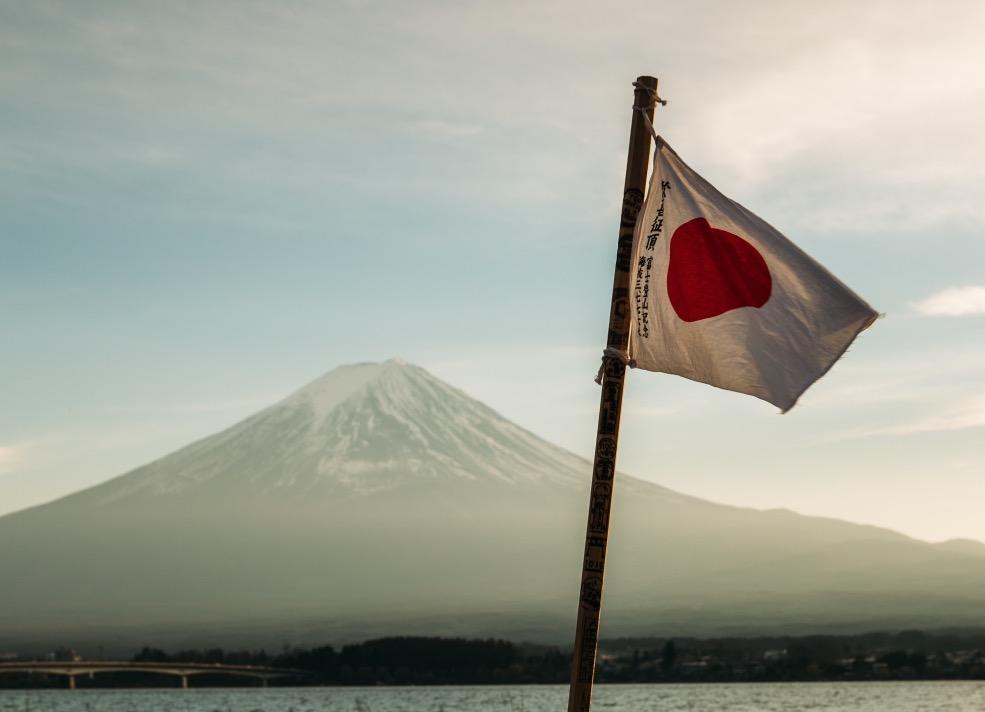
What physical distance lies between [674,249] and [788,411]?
3.76ft

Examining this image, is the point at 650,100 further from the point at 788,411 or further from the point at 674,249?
the point at 788,411

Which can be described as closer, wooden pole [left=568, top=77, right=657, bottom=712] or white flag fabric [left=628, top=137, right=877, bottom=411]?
wooden pole [left=568, top=77, right=657, bottom=712]

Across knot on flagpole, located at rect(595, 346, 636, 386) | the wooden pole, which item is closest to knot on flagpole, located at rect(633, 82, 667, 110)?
the wooden pole

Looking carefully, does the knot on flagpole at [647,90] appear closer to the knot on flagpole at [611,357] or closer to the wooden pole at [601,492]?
the wooden pole at [601,492]

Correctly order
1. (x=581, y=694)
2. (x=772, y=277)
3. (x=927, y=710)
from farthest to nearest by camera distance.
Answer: (x=927, y=710)
(x=772, y=277)
(x=581, y=694)

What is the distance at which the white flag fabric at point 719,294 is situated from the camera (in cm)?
770

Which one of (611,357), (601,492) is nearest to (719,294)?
(611,357)

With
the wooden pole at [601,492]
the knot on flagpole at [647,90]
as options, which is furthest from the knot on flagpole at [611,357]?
the knot on flagpole at [647,90]

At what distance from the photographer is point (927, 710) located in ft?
299

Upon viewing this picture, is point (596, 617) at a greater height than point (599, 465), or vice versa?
point (599, 465)

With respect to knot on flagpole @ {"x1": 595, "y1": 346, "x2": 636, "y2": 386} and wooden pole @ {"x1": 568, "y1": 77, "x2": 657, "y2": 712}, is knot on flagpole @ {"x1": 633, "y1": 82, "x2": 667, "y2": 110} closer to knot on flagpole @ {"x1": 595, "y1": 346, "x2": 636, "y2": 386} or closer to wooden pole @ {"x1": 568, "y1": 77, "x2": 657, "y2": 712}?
wooden pole @ {"x1": 568, "y1": 77, "x2": 657, "y2": 712}

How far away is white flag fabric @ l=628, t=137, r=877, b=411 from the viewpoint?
25.2 ft

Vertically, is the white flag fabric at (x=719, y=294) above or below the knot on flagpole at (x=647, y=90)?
below

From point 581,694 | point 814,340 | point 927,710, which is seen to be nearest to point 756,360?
point 814,340
